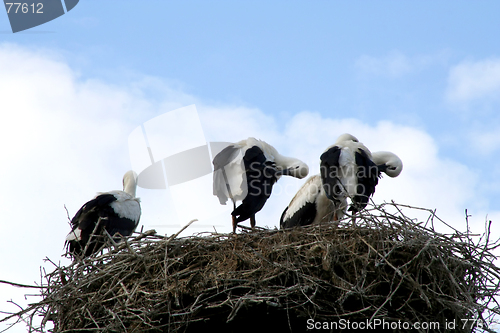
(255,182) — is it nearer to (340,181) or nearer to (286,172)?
(286,172)

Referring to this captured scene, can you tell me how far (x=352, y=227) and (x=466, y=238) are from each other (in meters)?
0.75

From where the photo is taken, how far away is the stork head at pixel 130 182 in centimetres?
666

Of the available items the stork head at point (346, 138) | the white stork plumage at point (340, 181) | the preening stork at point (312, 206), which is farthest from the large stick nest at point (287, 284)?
the stork head at point (346, 138)

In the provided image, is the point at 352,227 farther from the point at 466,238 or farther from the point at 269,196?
the point at 269,196

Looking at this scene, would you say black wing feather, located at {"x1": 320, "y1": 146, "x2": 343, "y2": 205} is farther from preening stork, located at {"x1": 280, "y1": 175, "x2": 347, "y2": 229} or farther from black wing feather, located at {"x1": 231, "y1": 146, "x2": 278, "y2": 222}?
black wing feather, located at {"x1": 231, "y1": 146, "x2": 278, "y2": 222}

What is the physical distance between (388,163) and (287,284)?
2612 millimetres

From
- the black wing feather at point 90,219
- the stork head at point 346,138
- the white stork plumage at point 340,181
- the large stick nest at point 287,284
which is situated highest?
the stork head at point 346,138

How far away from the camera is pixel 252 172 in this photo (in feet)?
19.1

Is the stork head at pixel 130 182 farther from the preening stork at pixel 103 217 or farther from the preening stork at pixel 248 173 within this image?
the preening stork at pixel 248 173

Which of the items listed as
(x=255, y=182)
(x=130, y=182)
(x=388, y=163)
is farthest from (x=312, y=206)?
(x=130, y=182)

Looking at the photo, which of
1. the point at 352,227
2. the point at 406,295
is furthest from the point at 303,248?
the point at 406,295

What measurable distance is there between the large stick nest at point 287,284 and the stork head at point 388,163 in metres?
1.98

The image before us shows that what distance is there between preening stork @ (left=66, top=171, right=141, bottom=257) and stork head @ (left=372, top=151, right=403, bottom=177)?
7.94 ft

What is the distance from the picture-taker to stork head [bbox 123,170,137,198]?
21.9ft
